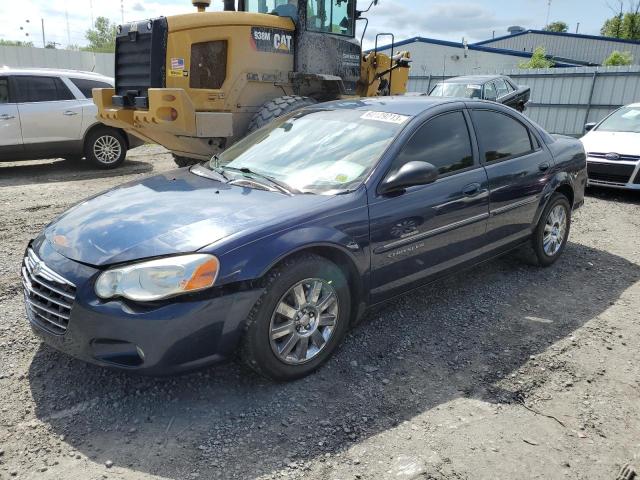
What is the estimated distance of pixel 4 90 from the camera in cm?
856

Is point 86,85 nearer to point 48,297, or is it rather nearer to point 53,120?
point 53,120

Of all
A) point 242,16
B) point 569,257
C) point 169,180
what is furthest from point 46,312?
point 242,16

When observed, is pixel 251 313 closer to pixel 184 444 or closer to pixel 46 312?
pixel 184 444

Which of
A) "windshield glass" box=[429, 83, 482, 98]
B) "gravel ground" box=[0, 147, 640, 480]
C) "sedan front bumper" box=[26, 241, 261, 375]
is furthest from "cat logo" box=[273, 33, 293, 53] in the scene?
"windshield glass" box=[429, 83, 482, 98]

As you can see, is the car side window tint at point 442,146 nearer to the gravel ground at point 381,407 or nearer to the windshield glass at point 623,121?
the gravel ground at point 381,407

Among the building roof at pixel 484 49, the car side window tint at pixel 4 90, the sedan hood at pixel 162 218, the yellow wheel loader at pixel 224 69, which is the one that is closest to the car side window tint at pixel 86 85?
the car side window tint at pixel 4 90

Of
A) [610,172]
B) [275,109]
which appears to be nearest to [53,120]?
[275,109]

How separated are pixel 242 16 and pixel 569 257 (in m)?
4.91

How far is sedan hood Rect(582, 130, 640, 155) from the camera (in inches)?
318

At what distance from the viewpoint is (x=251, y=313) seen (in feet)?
8.92

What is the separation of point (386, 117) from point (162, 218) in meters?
1.77

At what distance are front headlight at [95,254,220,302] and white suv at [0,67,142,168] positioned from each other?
7.34 metres

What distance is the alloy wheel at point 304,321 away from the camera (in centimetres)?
287

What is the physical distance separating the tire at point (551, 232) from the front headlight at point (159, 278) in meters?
3.31
